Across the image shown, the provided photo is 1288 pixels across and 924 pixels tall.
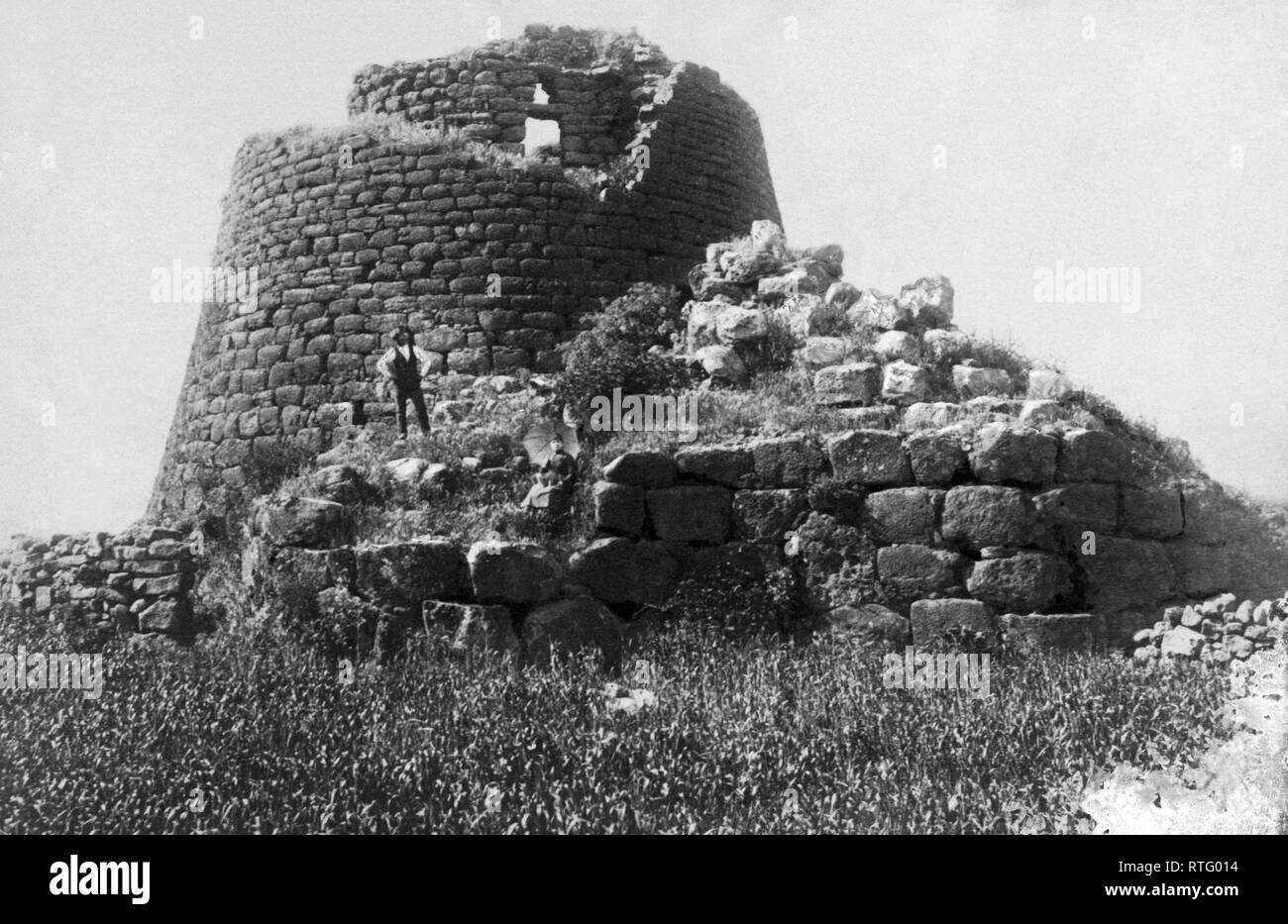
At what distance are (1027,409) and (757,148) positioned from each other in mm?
7078

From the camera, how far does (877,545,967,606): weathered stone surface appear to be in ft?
24.9

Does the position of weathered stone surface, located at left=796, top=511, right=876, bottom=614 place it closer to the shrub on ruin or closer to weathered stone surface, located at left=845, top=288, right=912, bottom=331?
the shrub on ruin

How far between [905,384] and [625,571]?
8.49 ft

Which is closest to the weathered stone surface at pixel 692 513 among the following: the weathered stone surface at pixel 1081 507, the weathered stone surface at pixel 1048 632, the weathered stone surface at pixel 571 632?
the weathered stone surface at pixel 571 632

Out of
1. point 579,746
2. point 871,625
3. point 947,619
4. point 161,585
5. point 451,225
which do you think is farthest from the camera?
point 451,225

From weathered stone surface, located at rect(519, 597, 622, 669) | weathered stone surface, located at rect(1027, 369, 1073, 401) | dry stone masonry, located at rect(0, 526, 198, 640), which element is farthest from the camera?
dry stone masonry, located at rect(0, 526, 198, 640)

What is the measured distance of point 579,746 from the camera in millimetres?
5699

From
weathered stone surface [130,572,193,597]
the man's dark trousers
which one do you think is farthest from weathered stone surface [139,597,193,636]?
the man's dark trousers

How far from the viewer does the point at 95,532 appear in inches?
409

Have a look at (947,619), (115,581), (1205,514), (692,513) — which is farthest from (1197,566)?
(115,581)

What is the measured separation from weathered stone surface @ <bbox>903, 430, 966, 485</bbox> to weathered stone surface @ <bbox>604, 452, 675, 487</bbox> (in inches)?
62.3

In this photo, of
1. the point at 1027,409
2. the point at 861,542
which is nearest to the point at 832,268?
the point at 1027,409

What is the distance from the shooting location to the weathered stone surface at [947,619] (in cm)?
750

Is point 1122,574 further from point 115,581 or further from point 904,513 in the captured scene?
point 115,581
